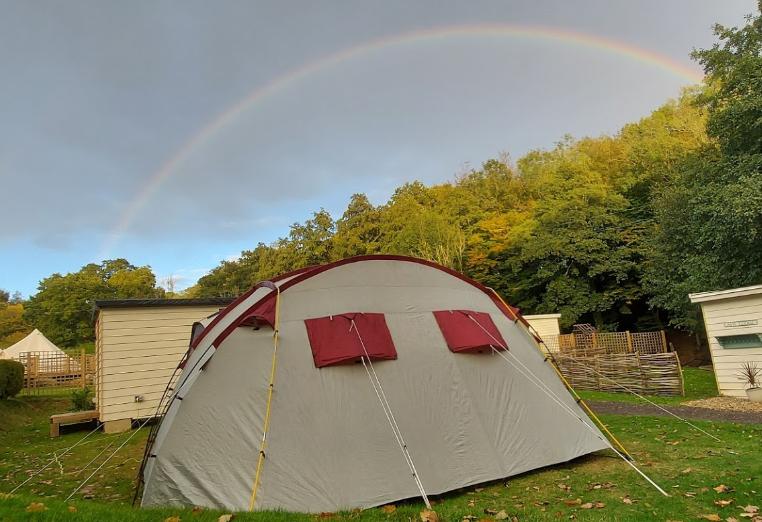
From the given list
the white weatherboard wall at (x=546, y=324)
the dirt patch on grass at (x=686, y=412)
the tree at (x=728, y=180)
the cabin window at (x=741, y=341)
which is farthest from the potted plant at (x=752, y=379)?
the white weatherboard wall at (x=546, y=324)

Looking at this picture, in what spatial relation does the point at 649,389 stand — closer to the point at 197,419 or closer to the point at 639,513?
the point at 639,513

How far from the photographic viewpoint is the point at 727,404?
10.4 m

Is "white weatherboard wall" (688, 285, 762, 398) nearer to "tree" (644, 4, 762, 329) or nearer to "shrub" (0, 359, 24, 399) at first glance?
"tree" (644, 4, 762, 329)

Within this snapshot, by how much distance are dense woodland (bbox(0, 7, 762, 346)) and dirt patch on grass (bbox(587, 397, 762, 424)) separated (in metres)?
8.06

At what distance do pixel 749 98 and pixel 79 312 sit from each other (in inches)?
1975

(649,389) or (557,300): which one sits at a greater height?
(557,300)

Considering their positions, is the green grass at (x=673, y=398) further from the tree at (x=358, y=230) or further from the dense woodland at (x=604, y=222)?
the tree at (x=358, y=230)

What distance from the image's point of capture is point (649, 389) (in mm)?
13000

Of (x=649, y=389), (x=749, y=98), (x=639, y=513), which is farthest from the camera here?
(x=749, y=98)

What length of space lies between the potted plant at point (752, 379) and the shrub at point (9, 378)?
20.9 m

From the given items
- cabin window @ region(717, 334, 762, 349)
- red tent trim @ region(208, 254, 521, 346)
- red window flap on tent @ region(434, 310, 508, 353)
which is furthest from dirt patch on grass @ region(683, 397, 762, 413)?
red window flap on tent @ region(434, 310, 508, 353)

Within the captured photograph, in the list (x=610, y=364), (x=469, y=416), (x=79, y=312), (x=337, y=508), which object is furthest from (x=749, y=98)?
(x=79, y=312)

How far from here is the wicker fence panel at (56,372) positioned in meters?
20.4

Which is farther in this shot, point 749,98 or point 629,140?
point 629,140
